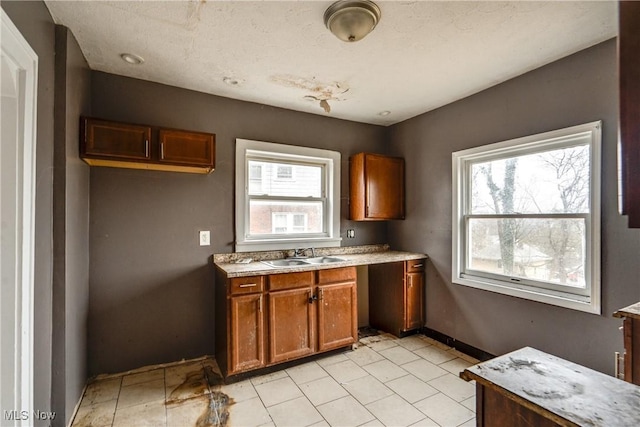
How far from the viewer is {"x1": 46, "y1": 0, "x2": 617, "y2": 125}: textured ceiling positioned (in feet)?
5.70

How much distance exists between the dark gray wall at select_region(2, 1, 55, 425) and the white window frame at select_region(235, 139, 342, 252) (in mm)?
1446

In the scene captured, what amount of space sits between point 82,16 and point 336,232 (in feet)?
9.07

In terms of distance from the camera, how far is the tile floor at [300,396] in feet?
6.51

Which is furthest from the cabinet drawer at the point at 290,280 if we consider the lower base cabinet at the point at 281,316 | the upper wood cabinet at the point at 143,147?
the upper wood cabinet at the point at 143,147

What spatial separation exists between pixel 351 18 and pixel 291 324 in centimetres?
232

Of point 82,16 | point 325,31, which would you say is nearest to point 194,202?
point 82,16

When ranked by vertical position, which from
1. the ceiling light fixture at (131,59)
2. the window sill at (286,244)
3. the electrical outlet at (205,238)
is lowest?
the window sill at (286,244)

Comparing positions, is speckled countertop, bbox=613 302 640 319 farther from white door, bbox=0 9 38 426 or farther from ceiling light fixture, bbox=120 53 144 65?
ceiling light fixture, bbox=120 53 144 65

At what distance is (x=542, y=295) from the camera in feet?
Answer: 7.71

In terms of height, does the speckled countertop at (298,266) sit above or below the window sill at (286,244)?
below

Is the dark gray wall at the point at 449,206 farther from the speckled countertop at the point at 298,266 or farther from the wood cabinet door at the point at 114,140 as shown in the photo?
the wood cabinet door at the point at 114,140

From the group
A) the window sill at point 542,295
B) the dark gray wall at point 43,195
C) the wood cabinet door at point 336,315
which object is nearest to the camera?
the dark gray wall at point 43,195

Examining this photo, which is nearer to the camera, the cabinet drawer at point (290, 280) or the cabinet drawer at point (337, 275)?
the cabinet drawer at point (290, 280)

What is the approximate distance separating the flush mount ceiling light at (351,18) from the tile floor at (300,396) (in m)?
2.44
